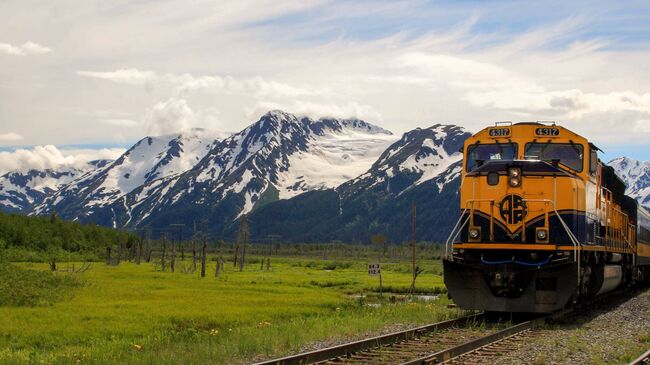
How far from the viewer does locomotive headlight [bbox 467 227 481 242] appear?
24.7 metres

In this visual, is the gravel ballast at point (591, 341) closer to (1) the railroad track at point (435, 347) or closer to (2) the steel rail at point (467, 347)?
(1) the railroad track at point (435, 347)

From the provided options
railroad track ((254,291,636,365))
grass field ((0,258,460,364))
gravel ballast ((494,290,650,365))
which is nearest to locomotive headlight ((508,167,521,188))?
railroad track ((254,291,636,365))

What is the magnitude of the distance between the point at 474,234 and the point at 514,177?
2109 mm

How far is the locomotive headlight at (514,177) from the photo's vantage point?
24641 millimetres

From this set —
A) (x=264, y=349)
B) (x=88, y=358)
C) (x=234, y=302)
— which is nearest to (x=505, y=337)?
(x=264, y=349)

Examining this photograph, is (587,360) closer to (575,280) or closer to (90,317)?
(575,280)

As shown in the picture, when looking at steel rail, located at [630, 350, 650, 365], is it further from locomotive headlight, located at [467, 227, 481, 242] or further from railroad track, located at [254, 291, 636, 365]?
locomotive headlight, located at [467, 227, 481, 242]

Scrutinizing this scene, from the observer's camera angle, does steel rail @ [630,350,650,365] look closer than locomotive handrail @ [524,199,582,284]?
Yes

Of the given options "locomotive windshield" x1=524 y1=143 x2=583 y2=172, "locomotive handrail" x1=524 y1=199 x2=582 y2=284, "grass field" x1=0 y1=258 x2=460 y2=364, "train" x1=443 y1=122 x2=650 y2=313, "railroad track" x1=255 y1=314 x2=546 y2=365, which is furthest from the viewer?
"locomotive windshield" x1=524 y1=143 x2=583 y2=172

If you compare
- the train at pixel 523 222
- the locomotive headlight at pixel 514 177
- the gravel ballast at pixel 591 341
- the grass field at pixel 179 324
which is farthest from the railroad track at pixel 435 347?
the locomotive headlight at pixel 514 177

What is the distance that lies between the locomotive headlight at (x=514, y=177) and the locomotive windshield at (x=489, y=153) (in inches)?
40.0

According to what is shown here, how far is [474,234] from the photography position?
24734 mm

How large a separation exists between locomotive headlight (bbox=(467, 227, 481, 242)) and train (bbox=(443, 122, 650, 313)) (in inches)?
1.2

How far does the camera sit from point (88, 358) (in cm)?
1964
